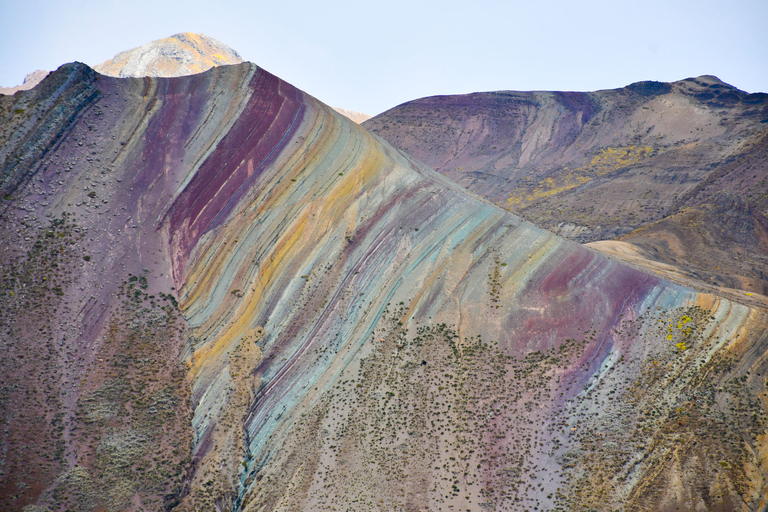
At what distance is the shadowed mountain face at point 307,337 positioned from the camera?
31.9 metres

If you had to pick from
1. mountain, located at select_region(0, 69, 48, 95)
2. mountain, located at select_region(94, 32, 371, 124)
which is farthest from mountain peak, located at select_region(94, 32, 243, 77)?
mountain, located at select_region(0, 69, 48, 95)

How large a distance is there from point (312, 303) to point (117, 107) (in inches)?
815

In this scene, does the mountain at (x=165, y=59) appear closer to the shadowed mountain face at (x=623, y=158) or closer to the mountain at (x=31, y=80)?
the mountain at (x=31, y=80)

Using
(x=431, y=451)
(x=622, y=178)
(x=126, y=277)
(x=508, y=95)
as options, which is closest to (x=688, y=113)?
(x=622, y=178)

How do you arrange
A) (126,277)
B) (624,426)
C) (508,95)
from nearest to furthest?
(624,426) < (126,277) < (508,95)

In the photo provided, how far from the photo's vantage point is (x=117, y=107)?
1690 inches

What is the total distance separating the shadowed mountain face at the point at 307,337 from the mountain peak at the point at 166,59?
113210 millimetres

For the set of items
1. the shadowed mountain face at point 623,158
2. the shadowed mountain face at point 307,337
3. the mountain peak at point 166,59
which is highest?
the mountain peak at point 166,59

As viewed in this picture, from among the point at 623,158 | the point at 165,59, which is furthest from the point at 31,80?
the point at 623,158

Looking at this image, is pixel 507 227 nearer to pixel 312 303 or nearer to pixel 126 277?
pixel 312 303

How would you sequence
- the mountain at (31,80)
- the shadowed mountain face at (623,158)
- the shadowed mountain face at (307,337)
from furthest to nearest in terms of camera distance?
the mountain at (31,80)
the shadowed mountain face at (623,158)
the shadowed mountain face at (307,337)

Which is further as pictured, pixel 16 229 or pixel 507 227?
pixel 507 227

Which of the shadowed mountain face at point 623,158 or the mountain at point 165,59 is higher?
the mountain at point 165,59

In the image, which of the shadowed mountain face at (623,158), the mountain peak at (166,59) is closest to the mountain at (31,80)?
the mountain peak at (166,59)
